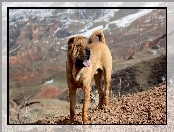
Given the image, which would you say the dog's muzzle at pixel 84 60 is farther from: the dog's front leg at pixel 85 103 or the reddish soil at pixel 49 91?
the reddish soil at pixel 49 91

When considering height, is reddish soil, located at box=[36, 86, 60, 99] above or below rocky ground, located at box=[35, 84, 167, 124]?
above

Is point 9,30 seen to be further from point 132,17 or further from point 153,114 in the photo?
point 153,114

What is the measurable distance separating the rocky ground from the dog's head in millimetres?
864

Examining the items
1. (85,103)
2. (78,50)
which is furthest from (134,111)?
(78,50)

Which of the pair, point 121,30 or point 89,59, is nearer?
point 89,59

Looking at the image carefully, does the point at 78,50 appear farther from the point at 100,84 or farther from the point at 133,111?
the point at 133,111

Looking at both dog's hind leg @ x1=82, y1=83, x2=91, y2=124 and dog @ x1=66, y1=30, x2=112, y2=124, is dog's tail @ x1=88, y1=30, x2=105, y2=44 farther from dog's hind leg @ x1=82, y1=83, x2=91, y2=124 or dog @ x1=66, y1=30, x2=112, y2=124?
dog's hind leg @ x1=82, y1=83, x2=91, y2=124

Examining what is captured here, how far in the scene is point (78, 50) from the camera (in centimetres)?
751

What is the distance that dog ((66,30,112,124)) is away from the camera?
7523mm

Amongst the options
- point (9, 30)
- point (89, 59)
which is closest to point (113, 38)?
point (89, 59)

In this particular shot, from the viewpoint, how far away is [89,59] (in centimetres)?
769

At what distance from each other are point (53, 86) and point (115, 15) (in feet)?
3.95

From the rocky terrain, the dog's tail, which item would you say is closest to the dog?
the dog's tail

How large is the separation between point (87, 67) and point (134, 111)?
0.97 metres
